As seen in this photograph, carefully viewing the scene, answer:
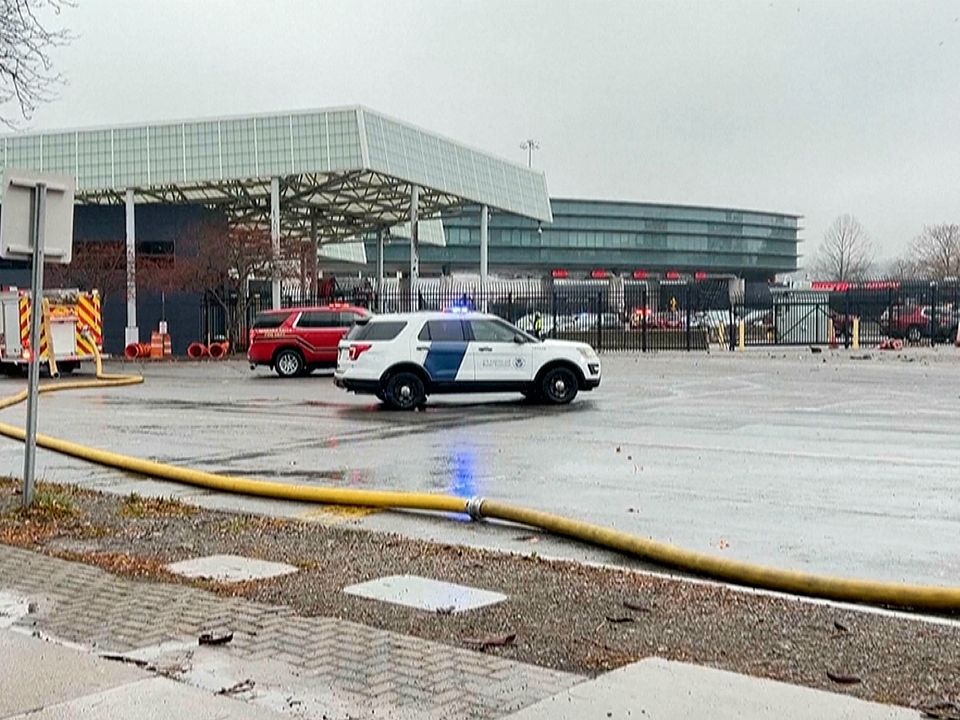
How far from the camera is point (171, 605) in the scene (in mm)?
6441

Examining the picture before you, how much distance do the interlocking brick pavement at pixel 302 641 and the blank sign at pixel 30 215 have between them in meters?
2.87

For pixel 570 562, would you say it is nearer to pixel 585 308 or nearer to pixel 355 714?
pixel 355 714

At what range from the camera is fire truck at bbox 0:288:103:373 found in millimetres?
30047

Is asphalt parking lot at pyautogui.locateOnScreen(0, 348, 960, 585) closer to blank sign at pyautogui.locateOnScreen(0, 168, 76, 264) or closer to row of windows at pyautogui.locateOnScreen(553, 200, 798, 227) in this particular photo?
blank sign at pyautogui.locateOnScreen(0, 168, 76, 264)

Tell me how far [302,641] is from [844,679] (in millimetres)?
2589

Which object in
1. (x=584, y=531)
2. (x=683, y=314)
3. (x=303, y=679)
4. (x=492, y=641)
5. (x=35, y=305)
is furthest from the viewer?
(x=683, y=314)

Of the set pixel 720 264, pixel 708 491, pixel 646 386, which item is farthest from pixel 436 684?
pixel 720 264

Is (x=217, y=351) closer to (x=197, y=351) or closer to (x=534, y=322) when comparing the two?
(x=197, y=351)

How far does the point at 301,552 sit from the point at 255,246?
38272 millimetres

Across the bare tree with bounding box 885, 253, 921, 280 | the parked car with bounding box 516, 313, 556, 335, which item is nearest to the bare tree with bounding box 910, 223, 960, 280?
the bare tree with bounding box 885, 253, 921, 280

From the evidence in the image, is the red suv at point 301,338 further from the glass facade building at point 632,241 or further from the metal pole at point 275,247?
the glass facade building at point 632,241

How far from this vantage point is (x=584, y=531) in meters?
8.19

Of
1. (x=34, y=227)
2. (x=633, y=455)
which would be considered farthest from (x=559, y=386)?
(x=34, y=227)

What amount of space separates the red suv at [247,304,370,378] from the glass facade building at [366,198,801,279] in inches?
3864
